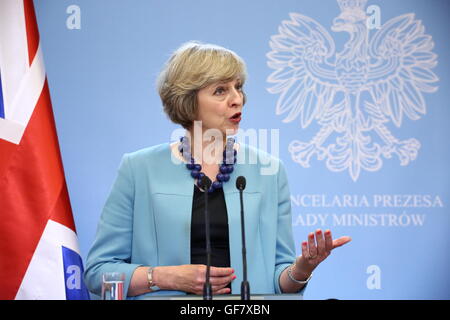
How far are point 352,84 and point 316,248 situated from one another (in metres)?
1.81

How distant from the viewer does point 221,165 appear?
2.55 m

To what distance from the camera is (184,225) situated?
7.82 ft

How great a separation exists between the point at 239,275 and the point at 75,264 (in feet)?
2.73

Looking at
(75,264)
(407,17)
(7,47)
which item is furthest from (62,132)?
(407,17)

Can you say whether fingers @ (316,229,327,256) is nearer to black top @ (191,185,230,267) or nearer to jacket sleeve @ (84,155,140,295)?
black top @ (191,185,230,267)

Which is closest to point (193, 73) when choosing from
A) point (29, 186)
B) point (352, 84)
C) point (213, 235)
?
point (213, 235)

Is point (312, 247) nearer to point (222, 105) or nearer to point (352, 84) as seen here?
point (222, 105)

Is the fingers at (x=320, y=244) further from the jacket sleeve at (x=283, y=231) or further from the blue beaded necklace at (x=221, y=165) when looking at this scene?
the blue beaded necklace at (x=221, y=165)

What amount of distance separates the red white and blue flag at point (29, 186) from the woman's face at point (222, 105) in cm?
82

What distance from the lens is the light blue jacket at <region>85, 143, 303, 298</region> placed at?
238cm

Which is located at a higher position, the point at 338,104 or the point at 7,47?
the point at 7,47

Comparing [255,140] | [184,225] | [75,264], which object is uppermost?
[255,140]

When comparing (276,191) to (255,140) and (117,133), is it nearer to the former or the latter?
(255,140)

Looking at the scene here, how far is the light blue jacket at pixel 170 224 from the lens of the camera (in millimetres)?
2379
